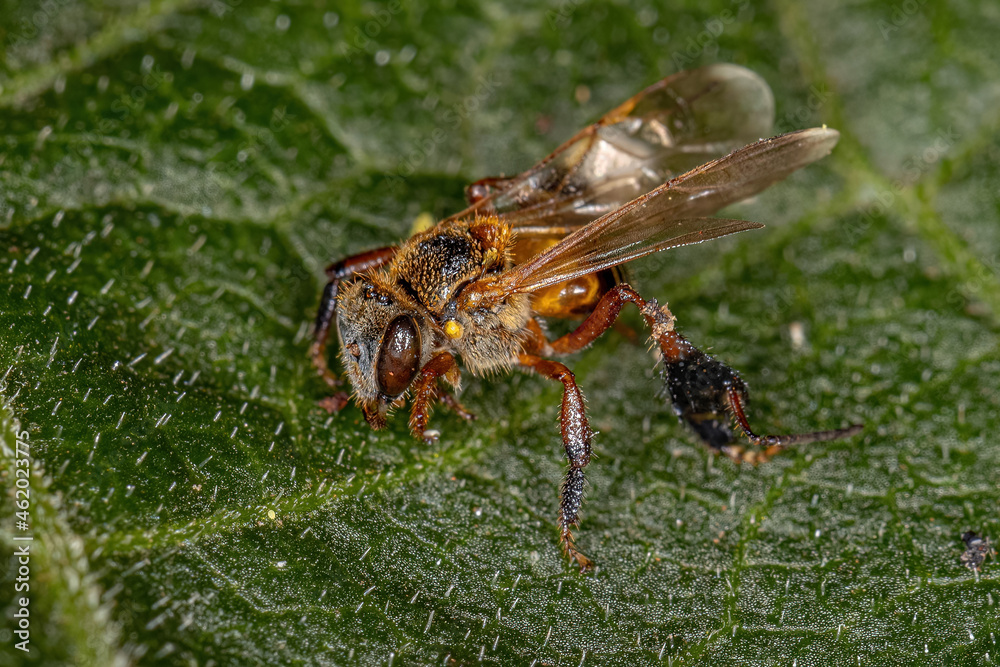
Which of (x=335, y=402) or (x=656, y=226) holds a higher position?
→ (x=656, y=226)

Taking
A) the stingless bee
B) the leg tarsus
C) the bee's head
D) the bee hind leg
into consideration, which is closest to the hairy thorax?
the stingless bee

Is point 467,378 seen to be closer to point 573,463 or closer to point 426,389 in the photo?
point 426,389

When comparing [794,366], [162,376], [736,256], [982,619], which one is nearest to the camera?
[982,619]

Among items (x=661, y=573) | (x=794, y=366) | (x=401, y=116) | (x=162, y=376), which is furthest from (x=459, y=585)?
(x=401, y=116)

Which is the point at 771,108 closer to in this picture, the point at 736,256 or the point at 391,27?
the point at 736,256

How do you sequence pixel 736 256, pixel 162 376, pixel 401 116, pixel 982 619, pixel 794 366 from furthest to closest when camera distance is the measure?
pixel 401 116 → pixel 736 256 → pixel 794 366 → pixel 162 376 → pixel 982 619

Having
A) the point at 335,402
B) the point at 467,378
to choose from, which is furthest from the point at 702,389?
the point at 335,402

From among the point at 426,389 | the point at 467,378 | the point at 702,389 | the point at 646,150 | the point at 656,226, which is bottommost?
the point at 702,389
